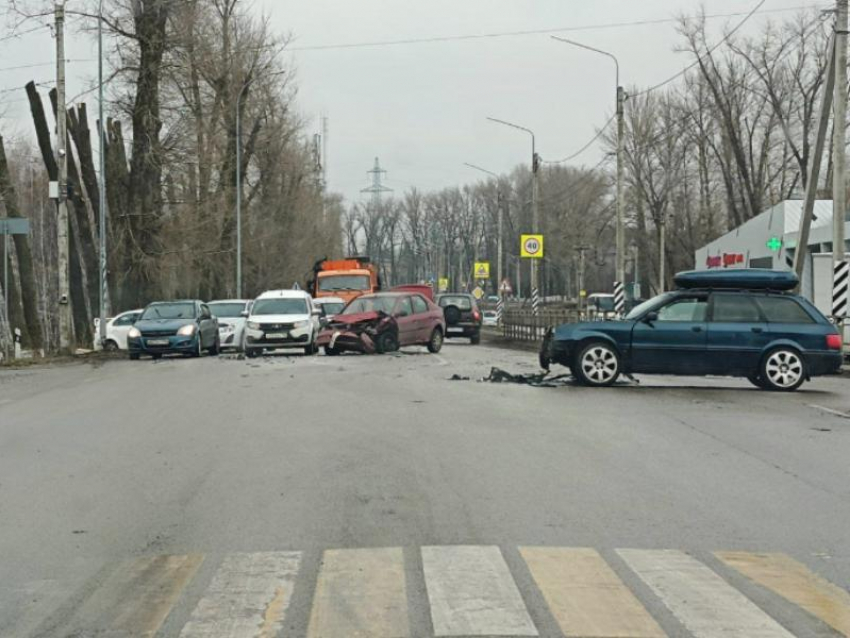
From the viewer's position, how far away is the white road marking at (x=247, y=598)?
5078 mm

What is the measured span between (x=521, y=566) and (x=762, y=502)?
2.88m

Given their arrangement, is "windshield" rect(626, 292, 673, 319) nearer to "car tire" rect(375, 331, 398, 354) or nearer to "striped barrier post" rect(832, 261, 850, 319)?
"striped barrier post" rect(832, 261, 850, 319)

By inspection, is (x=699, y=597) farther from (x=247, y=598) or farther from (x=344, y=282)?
(x=344, y=282)

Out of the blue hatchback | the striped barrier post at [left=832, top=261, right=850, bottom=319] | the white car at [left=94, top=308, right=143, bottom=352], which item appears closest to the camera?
the blue hatchback

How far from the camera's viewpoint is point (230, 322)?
33562 mm

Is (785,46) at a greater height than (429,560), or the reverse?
(785,46)

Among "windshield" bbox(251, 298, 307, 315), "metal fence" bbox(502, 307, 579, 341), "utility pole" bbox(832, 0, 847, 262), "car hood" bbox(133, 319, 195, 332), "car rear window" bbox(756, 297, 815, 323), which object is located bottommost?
"metal fence" bbox(502, 307, 579, 341)

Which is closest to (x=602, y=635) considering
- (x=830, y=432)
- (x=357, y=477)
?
(x=357, y=477)

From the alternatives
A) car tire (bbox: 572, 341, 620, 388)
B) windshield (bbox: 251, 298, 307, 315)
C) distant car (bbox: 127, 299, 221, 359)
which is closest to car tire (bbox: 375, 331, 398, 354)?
windshield (bbox: 251, 298, 307, 315)

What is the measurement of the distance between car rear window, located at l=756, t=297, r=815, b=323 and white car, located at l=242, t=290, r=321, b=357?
13446 millimetres

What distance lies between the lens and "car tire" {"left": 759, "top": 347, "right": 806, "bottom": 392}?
17.1 metres

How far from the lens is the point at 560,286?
12281 centimetres

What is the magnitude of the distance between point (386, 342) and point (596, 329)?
10641mm

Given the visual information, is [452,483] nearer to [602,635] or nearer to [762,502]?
[762,502]
